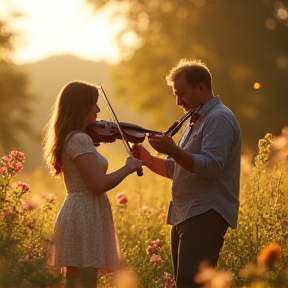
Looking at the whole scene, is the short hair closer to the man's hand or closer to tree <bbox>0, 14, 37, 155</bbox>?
the man's hand

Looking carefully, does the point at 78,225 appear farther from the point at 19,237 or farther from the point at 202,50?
the point at 202,50

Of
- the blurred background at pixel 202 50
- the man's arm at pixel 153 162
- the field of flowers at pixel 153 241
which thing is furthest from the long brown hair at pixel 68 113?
the blurred background at pixel 202 50

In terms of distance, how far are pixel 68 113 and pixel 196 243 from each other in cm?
118

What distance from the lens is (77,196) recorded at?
5.77 meters

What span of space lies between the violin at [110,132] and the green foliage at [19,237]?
6.17ft

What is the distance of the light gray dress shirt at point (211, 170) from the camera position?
5.61 meters

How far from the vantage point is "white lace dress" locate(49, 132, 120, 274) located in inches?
225

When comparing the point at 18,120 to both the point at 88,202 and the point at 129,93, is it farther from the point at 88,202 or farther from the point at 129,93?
the point at 88,202

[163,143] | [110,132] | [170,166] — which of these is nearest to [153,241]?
[170,166]

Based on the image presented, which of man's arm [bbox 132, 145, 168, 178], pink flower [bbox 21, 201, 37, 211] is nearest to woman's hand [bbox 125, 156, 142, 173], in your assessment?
man's arm [bbox 132, 145, 168, 178]

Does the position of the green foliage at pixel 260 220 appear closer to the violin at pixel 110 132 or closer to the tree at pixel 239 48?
the violin at pixel 110 132

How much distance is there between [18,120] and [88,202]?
106ft

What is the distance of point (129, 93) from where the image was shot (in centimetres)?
3016

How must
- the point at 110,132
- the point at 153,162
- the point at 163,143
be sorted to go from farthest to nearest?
the point at 153,162 < the point at 110,132 < the point at 163,143
